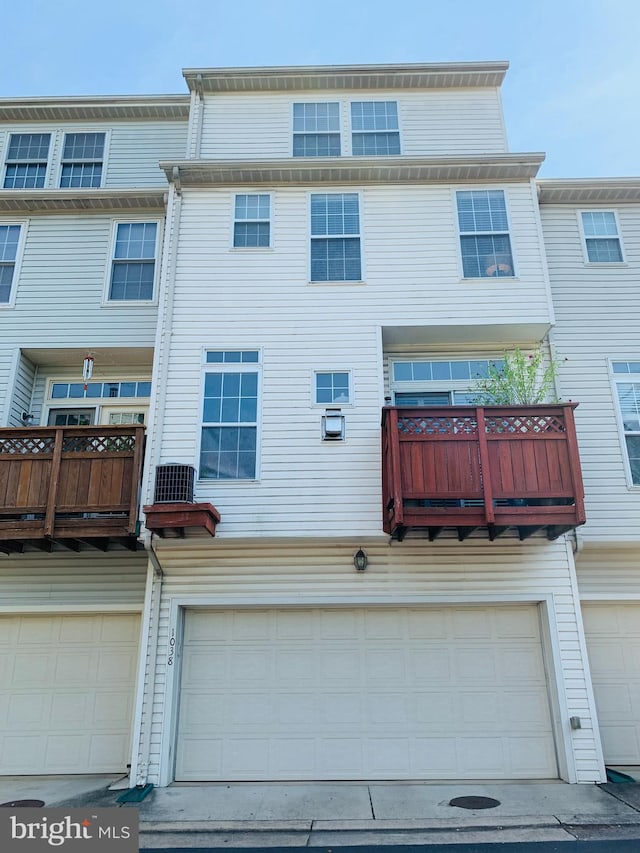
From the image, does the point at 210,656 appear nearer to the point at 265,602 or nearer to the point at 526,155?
the point at 265,602

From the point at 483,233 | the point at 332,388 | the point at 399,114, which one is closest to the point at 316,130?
the point at 399,114

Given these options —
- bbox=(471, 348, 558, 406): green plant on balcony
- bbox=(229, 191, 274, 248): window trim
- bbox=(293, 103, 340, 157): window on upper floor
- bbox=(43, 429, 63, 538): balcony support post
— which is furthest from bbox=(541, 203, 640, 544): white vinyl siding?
bbox=(43, 429, 63, 538): balcony support post

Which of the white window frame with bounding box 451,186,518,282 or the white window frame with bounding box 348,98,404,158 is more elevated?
the white window frame with bounding box 348,98,404,158

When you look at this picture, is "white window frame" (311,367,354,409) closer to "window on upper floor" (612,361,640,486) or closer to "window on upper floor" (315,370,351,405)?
"window on upper floor" (315,370,351,405)

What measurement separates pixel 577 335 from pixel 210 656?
6.72 metres

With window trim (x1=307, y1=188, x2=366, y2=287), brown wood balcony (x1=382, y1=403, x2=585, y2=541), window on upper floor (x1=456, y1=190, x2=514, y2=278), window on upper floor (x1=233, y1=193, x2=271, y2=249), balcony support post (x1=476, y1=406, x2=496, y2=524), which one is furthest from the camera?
window on upper floor (x1=233, y1=193, x2=271, y2=249)

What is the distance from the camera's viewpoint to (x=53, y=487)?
6.94 m

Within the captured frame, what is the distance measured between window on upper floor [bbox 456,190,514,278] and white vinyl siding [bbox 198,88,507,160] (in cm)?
91

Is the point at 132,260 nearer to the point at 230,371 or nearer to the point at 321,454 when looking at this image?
the point at 230,371

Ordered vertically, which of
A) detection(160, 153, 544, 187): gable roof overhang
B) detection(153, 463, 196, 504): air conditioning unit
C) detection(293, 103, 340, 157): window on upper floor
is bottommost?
detection(153, 463, 196, 504): air conditioning unit

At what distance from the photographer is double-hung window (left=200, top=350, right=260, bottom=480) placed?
7.41 metres

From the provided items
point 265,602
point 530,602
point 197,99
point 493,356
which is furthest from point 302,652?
point 197,99

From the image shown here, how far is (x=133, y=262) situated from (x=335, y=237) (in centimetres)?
324

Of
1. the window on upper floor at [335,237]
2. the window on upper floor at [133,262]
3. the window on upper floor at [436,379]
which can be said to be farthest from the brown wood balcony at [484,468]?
the window on upper floor at [133,262]
